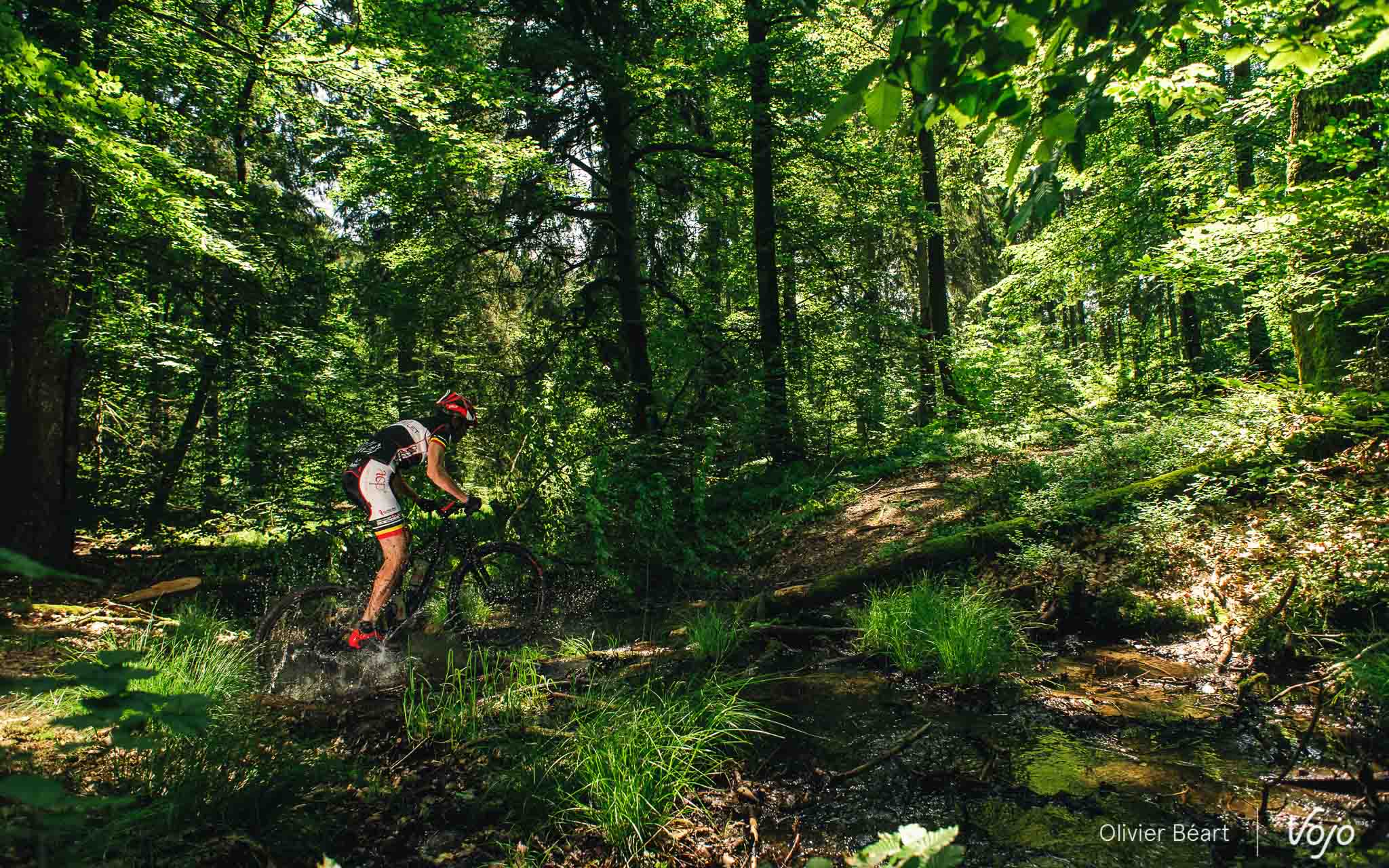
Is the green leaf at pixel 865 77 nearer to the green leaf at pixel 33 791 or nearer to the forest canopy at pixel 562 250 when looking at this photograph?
the forest canopy at pixel 562 250

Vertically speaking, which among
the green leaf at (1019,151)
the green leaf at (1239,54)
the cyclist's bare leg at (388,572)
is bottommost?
the cyclist's bare leg at (388,572)

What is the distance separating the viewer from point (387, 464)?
19.8ft

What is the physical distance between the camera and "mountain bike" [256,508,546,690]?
6.16m

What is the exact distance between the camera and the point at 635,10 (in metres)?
12.0

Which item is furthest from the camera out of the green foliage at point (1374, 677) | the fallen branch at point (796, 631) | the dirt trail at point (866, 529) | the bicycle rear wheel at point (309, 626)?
the dirt trail at point (866, 529)

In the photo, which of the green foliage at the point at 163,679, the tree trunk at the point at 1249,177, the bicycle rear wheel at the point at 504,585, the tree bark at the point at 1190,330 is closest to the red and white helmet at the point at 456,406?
the bicycle rear wheel at the point at 504,585

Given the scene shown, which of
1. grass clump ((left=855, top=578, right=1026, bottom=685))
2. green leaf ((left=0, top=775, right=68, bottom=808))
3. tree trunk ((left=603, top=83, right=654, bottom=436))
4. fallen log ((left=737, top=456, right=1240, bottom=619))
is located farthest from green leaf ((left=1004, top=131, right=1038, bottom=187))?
tree trunk ((left=603, top=83, right=654, bottom=436))

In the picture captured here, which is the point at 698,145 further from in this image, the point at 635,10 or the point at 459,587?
the point at 459,587

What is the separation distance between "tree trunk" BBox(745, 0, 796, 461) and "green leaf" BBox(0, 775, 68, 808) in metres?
9.55

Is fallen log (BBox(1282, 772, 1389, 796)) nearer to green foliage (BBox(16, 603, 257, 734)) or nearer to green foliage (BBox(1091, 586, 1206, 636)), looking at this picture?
green foliage (BBox(1091, 586, 1206, 636))

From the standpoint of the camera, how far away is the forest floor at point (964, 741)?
113 inches

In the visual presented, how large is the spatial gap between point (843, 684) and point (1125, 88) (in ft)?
22.7

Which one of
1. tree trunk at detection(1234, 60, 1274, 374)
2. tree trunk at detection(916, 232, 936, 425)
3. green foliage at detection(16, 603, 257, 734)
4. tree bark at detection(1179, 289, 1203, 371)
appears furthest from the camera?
tree bark at detection(1179, 289, 1203, 371)

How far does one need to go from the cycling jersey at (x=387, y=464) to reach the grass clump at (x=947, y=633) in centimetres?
422
